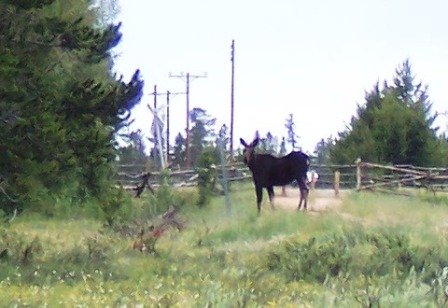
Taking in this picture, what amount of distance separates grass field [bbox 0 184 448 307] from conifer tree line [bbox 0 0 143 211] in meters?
1.11

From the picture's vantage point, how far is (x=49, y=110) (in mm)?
12922

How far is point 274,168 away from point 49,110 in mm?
11958

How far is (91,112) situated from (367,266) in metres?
4.76

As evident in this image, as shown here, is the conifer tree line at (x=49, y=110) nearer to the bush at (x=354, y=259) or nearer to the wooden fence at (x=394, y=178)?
the bush at (x=354, y=259)

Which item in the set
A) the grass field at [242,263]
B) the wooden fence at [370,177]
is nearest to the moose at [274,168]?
the grass field at [242,263]

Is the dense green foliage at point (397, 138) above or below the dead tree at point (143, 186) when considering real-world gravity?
above

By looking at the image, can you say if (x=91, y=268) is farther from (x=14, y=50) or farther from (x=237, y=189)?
(x=237, y=189)

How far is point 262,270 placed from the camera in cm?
1247

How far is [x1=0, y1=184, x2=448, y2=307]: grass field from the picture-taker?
796 centimetres

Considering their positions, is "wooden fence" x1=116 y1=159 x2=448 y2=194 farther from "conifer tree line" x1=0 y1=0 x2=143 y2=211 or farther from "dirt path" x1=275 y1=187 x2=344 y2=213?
"conifer tree line" x1=0 y1=0 x2=143 y2=211

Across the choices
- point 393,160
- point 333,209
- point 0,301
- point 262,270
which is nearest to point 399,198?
point 333,209

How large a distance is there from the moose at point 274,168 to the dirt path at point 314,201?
679mm

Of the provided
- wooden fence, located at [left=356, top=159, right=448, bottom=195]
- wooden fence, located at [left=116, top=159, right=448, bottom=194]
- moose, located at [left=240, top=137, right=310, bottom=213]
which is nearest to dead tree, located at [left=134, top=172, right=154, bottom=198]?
wooden fence, located at [left=116, top=159, right=448, bottom=194]

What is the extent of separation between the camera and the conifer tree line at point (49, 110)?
1240 cm
